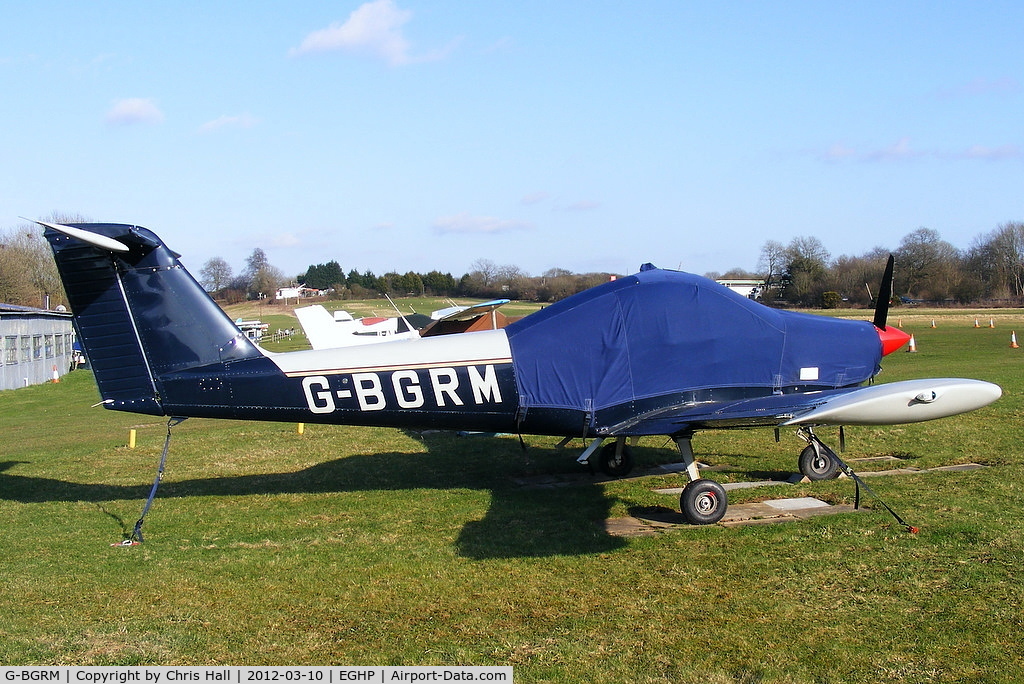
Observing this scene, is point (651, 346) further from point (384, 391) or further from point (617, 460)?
point (384, 391)

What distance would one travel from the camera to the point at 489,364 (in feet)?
29.0

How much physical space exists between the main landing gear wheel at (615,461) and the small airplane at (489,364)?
7.18 feet

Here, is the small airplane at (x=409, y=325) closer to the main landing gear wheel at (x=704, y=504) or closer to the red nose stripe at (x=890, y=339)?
the main landing gear wheel at (x=704, y=504)

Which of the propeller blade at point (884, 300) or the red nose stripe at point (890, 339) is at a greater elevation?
the propeller blade at point (884, 300)

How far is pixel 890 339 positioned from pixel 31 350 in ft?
119

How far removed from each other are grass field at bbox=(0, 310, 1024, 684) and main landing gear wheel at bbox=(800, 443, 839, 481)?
1.72 ft

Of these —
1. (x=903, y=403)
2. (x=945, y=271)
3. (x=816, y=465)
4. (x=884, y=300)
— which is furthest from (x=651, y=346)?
(x=945, y=271)

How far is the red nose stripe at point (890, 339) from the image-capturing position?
9988 mm

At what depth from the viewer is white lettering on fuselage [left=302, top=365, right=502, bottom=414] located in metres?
8.74

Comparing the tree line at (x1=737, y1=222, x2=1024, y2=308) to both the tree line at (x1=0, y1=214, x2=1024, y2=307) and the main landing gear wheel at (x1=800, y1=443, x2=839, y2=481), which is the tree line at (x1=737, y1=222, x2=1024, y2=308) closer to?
the tree line at (x1=0, y1=214, x2=1024, y2=307)

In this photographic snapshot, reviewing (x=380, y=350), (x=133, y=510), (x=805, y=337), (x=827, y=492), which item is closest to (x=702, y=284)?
(x=805, y=337)

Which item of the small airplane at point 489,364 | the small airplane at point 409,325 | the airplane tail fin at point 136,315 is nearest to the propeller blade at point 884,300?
the small airplane at point 489,364

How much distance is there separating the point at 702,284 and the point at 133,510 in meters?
7.30

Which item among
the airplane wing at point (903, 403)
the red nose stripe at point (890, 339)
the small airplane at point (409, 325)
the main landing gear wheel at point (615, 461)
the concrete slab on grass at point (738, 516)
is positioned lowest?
the concrete slab on grass at point (738, 516)
